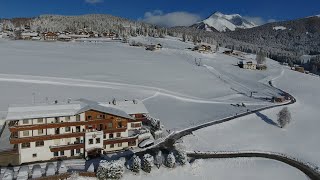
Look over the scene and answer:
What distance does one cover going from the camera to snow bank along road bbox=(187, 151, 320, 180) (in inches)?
1680

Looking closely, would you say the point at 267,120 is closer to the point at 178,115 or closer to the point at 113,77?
the point at 178,115

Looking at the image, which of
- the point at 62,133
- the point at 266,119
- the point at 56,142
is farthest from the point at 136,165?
the point at 266,119

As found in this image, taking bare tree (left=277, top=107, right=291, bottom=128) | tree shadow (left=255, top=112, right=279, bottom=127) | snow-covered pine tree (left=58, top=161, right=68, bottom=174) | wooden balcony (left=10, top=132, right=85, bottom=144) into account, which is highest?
wooden balcony (left=10, top=132, right=85, bottom=144)

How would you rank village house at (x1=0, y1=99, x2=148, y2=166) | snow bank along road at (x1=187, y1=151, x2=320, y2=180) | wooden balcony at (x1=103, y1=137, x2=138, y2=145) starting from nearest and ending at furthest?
village house at (x1=0, y1=99, x2=148, y2=166)
wooden balcony at (x1=103, y1=137, x2=138, y2=145)
snow bank along road at (x1=187, y1=151, x2=320, y2=180)

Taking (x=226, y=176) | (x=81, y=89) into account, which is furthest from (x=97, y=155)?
(x=81, y=89)

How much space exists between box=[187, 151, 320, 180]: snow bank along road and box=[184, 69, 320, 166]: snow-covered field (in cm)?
152

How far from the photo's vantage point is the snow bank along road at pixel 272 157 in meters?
42.7

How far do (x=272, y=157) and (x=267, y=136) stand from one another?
327 inches

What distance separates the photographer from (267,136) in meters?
53.7

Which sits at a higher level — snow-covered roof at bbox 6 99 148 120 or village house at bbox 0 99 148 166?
snow-covered roof at bbox 6 99 148 120

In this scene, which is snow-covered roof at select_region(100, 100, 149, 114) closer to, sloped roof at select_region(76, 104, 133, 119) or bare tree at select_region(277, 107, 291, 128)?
sloped roof at select_region(76, 104, 133, 119)

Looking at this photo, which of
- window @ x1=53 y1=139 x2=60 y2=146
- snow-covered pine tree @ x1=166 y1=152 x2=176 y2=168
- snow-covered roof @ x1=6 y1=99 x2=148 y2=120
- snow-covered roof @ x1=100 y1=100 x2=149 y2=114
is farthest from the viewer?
snow-covered roof @ x1=100 y1=100 x2=149 y2=114

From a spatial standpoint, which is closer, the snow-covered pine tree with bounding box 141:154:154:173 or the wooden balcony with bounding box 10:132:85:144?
the snow-covered pine tree with bounding box 141:154:154:173

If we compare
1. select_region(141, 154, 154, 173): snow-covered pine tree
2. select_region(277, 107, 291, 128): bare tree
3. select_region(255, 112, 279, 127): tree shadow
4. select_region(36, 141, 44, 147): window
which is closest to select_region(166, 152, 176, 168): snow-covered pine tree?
select_region(141, 154, 154, 173): snow-covered pine tree
